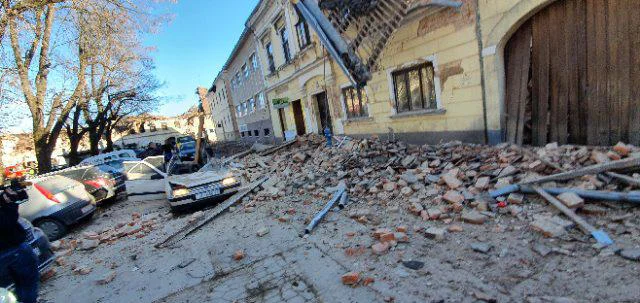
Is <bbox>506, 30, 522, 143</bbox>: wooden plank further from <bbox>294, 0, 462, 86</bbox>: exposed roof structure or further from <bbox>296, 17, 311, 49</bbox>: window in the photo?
<bbox>296, 17, 311, 49</bbox>: window

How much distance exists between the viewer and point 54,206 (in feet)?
23.5

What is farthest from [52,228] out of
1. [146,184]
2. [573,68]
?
[573,68]

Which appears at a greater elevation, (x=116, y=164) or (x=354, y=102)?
(x=354, y=102)

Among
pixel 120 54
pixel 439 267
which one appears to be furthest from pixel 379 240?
pixel 120 54

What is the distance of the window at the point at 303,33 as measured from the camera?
12.1 meters

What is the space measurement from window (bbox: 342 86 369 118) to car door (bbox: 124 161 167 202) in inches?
251

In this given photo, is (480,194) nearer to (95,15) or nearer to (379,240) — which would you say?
(379,240)

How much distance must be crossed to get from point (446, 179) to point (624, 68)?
321cm

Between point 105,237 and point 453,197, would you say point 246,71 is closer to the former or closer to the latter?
point 105,237

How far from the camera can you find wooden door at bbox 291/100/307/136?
15320mm

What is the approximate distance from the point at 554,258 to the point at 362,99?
7986mm

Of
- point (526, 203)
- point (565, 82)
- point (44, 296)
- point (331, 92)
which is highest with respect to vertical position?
point (331, 92)

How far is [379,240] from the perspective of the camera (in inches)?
162

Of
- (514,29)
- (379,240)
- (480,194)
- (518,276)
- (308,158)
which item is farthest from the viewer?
(308,158)
